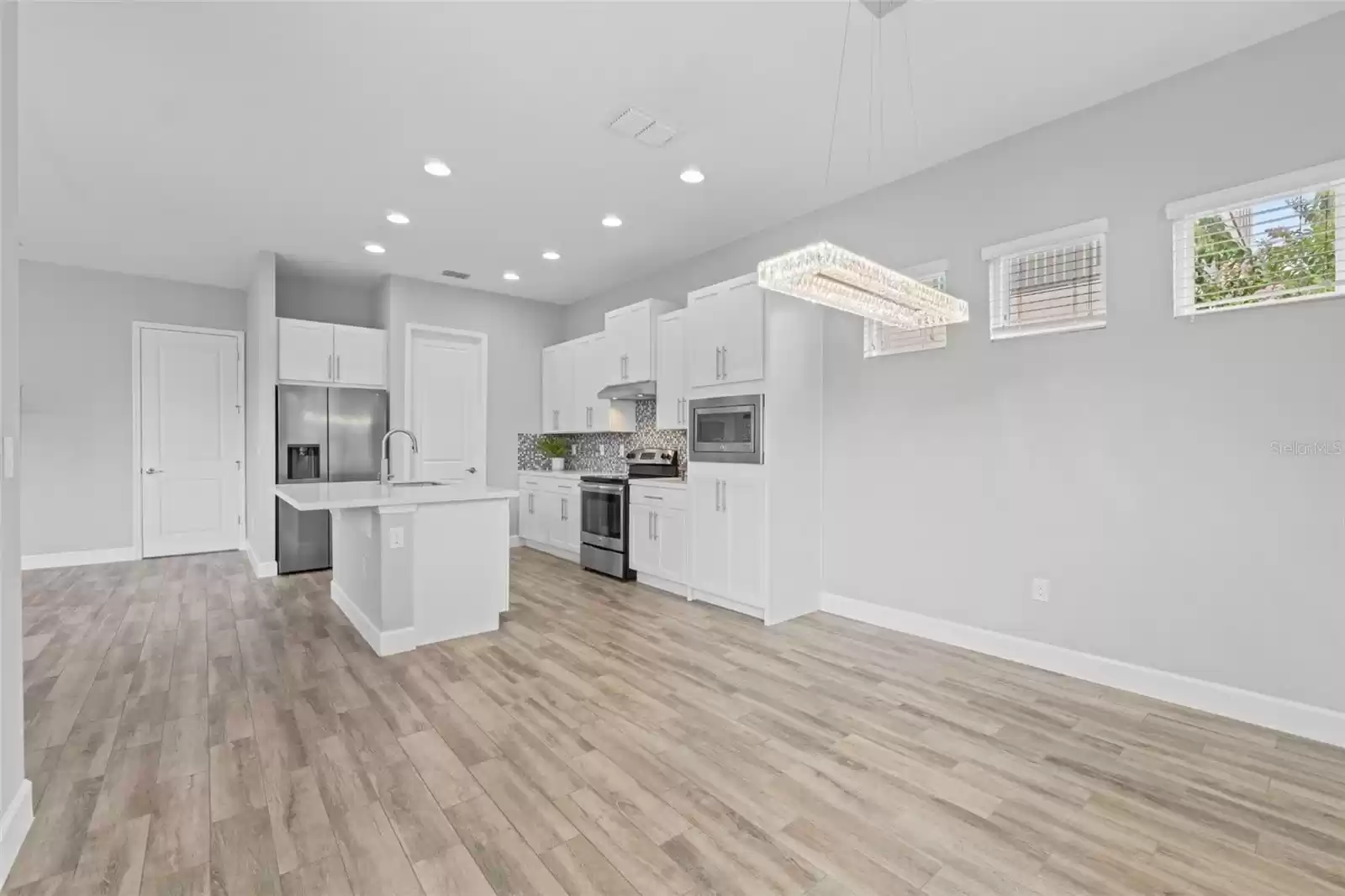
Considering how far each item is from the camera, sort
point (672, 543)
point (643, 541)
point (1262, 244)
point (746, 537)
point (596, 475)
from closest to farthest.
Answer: point (1262, 244) < point (746, 537) < point (672, 543) < point (643, 541) < point (596, 475)

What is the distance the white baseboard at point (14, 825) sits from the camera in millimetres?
1652

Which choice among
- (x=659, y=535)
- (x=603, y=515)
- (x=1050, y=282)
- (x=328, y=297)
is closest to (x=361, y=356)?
(x=328, y=297)

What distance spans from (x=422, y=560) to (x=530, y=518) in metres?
3.15

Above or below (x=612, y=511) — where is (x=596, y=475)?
above

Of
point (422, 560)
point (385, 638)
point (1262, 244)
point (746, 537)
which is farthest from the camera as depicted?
point (746, 537)

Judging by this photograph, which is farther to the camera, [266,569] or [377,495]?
[266,569]

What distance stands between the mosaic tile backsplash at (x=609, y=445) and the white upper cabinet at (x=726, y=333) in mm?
1163

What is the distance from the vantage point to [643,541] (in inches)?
200

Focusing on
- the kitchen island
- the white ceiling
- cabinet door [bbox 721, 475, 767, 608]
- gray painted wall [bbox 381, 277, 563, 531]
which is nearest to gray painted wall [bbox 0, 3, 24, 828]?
the white ceiling

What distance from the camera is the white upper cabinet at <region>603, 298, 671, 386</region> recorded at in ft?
17.8

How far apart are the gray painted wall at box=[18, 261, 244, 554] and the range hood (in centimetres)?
475

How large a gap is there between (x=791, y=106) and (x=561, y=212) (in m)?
2.03

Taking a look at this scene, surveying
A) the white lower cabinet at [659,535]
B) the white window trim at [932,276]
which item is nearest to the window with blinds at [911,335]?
the white window trim at [932,276]

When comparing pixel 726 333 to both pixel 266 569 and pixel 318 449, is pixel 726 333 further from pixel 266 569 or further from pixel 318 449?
pixel 266 569
